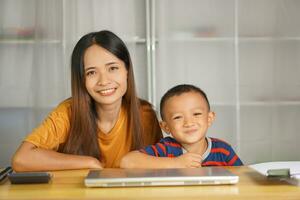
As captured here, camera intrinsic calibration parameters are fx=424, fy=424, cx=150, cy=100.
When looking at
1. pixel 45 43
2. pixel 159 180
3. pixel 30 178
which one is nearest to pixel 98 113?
pixel 30 178

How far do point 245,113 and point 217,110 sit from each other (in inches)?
7.7

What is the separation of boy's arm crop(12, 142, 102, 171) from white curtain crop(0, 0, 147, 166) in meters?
1.67

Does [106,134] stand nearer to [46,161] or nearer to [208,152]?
[46,161]

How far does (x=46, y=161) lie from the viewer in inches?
47.7

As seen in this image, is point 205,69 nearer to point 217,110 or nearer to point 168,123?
point 217,110

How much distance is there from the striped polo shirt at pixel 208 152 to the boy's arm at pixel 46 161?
16cm

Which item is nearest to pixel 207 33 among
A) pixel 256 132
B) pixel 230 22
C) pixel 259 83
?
pixel 230 22

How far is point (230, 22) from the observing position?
9.57 ft

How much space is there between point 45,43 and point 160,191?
2.35 meters

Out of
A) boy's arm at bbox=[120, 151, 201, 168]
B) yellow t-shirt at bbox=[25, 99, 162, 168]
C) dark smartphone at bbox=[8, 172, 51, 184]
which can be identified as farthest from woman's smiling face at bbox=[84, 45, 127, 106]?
dark smartphone at bbox=[8, 172, 51, 184]

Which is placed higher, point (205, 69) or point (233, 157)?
point (205, 69)

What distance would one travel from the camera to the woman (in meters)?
1.43

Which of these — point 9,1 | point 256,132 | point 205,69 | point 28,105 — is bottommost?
point 256,132

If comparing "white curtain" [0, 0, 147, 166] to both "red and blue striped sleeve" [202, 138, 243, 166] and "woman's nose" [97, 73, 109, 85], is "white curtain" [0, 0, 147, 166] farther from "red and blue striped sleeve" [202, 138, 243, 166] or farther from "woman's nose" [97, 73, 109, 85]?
"red and blue striped sleeve" [202, 138, 243, 166]
